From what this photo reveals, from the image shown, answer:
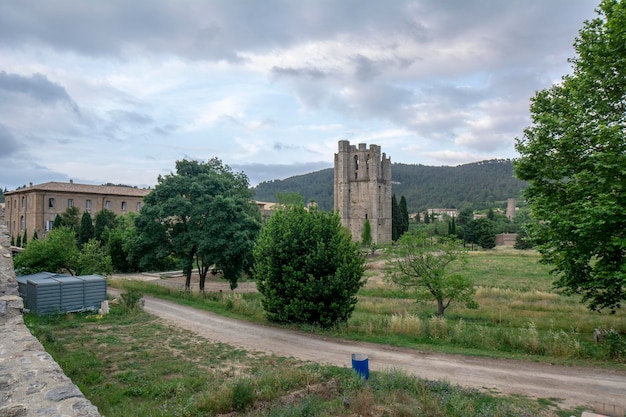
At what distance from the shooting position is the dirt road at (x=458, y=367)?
9.41 metres

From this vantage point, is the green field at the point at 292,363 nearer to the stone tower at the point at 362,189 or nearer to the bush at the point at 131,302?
the bush at the point at 131,302

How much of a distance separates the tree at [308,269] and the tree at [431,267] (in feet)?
10.9

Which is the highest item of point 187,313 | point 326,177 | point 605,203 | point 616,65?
point 326,177

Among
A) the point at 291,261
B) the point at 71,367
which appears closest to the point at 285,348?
the point at 291,261

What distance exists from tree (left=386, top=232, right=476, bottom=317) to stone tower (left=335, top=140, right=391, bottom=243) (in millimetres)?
53455

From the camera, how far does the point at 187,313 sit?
63.7 feet

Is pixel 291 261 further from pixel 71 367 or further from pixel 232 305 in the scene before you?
pixel 71 367

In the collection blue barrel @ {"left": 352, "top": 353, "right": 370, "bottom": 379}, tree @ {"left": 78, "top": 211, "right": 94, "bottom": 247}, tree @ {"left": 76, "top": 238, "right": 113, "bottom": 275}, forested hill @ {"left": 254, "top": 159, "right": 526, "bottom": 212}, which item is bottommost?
blue barrel @ {"left": 352, "top": 353, "right": 370, "bottom": 379}

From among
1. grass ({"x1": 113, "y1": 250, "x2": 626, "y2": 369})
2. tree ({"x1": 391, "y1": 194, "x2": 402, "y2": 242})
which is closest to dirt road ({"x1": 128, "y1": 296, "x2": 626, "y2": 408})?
grass ({"x1": 113, "y1": 250, "x2": 626, "y2": 369})

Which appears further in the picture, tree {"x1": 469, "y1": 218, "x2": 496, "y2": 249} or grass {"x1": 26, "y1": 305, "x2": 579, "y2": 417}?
tree {"x1": 469, "y1": 218, "x2": 496, "y2": 249}

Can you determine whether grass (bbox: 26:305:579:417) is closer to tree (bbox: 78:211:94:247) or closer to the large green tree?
the large green tree

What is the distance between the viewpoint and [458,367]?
1126 cm

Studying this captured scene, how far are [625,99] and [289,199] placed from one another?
147 ft

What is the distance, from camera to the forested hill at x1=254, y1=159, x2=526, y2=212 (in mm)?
162625
